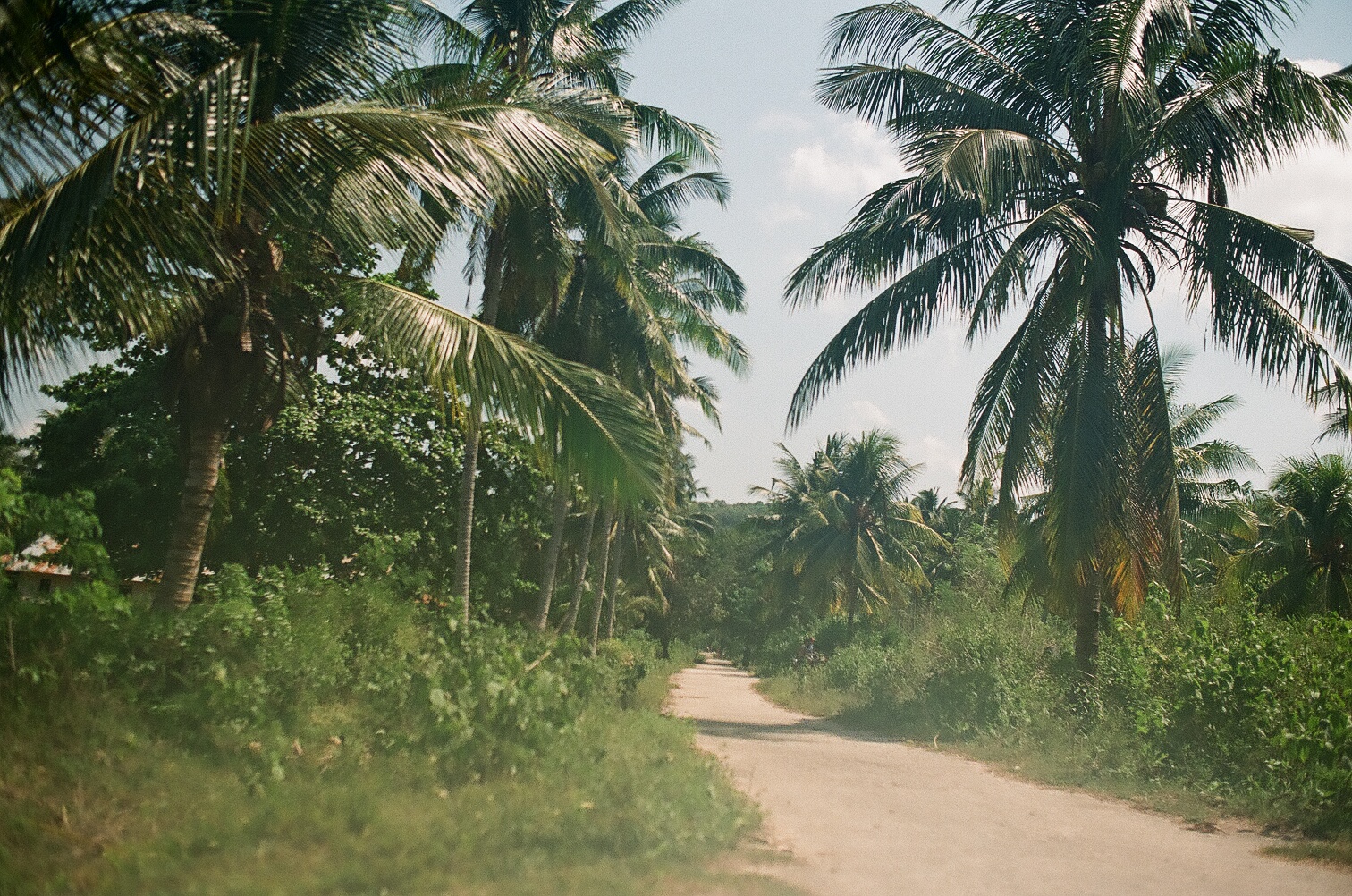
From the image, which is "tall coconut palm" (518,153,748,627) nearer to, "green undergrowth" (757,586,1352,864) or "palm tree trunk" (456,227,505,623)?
"palm tree trunk" (456,227,505,623)

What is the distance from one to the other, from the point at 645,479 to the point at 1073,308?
7330mm

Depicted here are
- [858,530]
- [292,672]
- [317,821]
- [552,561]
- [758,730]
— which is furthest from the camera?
[858,530]

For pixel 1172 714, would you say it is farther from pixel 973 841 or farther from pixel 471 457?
pixel 471 457

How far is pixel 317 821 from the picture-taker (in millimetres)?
4707

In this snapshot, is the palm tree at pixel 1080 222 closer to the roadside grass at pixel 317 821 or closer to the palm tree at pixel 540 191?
the palm tree at pixel 540 191

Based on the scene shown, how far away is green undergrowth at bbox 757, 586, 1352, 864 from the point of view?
752cm

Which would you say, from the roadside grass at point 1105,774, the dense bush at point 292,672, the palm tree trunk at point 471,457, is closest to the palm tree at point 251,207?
the dense bush at point 292,672

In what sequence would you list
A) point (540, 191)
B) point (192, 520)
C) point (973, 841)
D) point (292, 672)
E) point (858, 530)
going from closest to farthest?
1. point (973, 841)
2. point (292, 672)
3. point (192, 520)
4. point (540, 191)
5. point (858, 530)

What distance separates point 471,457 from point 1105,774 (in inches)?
321

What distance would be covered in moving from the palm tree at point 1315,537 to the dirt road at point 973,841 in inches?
636

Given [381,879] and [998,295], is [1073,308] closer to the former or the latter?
[998,295]

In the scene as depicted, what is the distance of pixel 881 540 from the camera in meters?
33.3

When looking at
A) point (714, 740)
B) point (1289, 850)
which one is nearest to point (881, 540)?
point (714, 740)

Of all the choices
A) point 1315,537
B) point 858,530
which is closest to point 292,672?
point 1315,537
